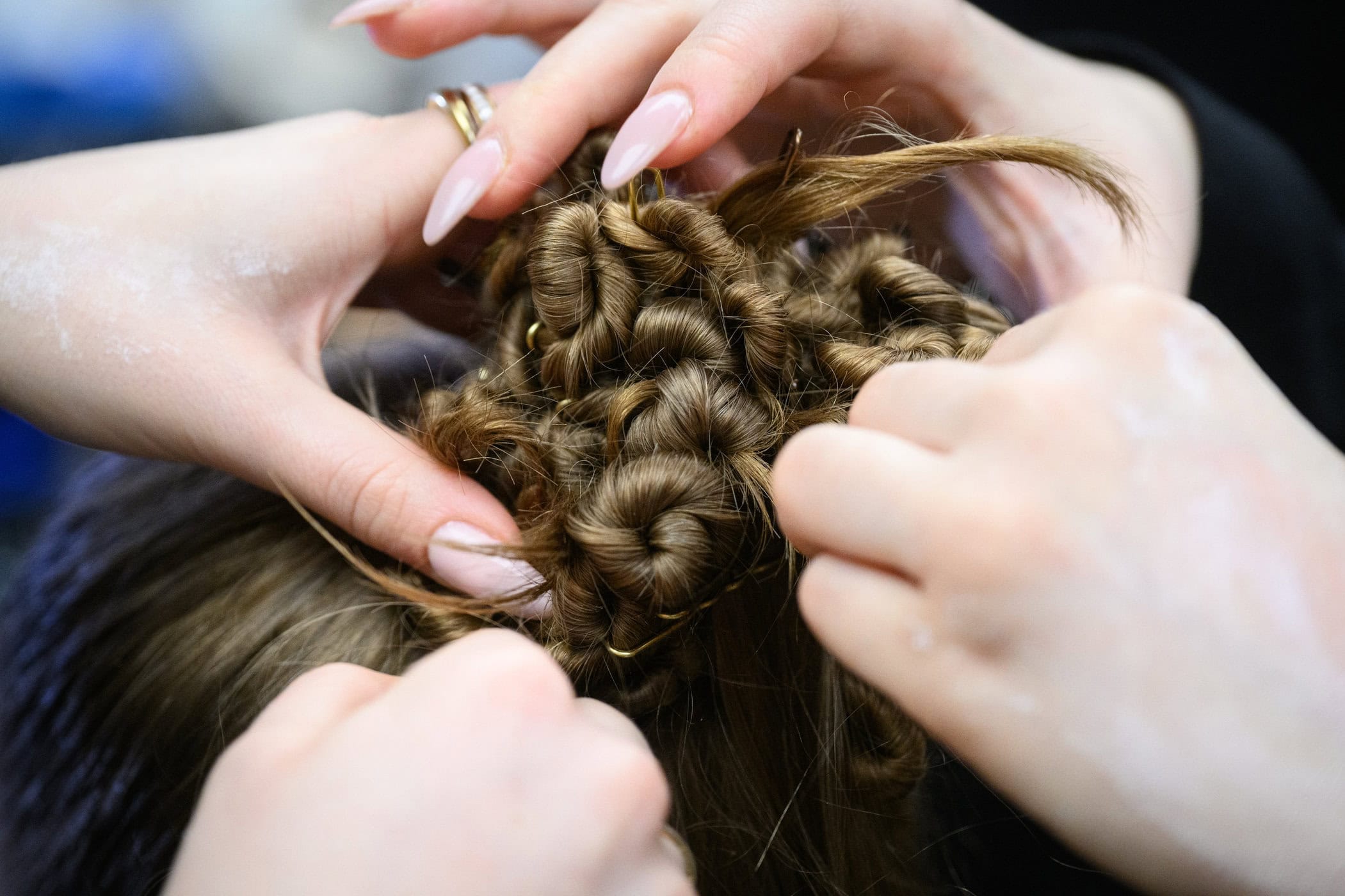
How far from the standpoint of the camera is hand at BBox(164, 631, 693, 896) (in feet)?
1.75

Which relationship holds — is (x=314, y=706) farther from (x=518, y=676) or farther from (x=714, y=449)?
(x=714, y=449)

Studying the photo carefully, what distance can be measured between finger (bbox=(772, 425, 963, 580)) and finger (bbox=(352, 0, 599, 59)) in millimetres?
820

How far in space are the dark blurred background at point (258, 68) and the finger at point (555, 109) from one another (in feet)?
4.57

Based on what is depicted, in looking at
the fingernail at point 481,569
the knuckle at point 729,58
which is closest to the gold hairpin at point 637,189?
the knuckle at point 729,58

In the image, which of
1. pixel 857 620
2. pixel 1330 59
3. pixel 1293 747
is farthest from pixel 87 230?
pixel 1330 59

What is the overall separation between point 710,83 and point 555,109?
0.18 meters

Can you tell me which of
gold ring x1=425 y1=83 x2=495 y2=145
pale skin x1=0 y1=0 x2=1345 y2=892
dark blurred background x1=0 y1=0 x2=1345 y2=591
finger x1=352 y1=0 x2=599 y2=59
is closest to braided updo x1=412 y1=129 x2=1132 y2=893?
pale skin x1=0 y1=0 x2=1345 y2=892

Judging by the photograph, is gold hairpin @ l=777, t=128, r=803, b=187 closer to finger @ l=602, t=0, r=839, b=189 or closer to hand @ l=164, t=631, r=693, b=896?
finger @ l=602, t=0, r=839, b=189

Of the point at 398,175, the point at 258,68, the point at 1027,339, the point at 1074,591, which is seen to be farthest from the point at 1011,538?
the point at 258,68

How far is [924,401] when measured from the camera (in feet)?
1.91

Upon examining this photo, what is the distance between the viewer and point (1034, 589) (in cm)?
51

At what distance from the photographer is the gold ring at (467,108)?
1032 millimetres

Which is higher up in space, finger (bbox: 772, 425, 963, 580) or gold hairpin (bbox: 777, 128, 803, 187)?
gold hairpin (bbox: 777, 128, 803, 187)

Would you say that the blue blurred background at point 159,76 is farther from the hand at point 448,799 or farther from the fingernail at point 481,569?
the hand at point 448,799
